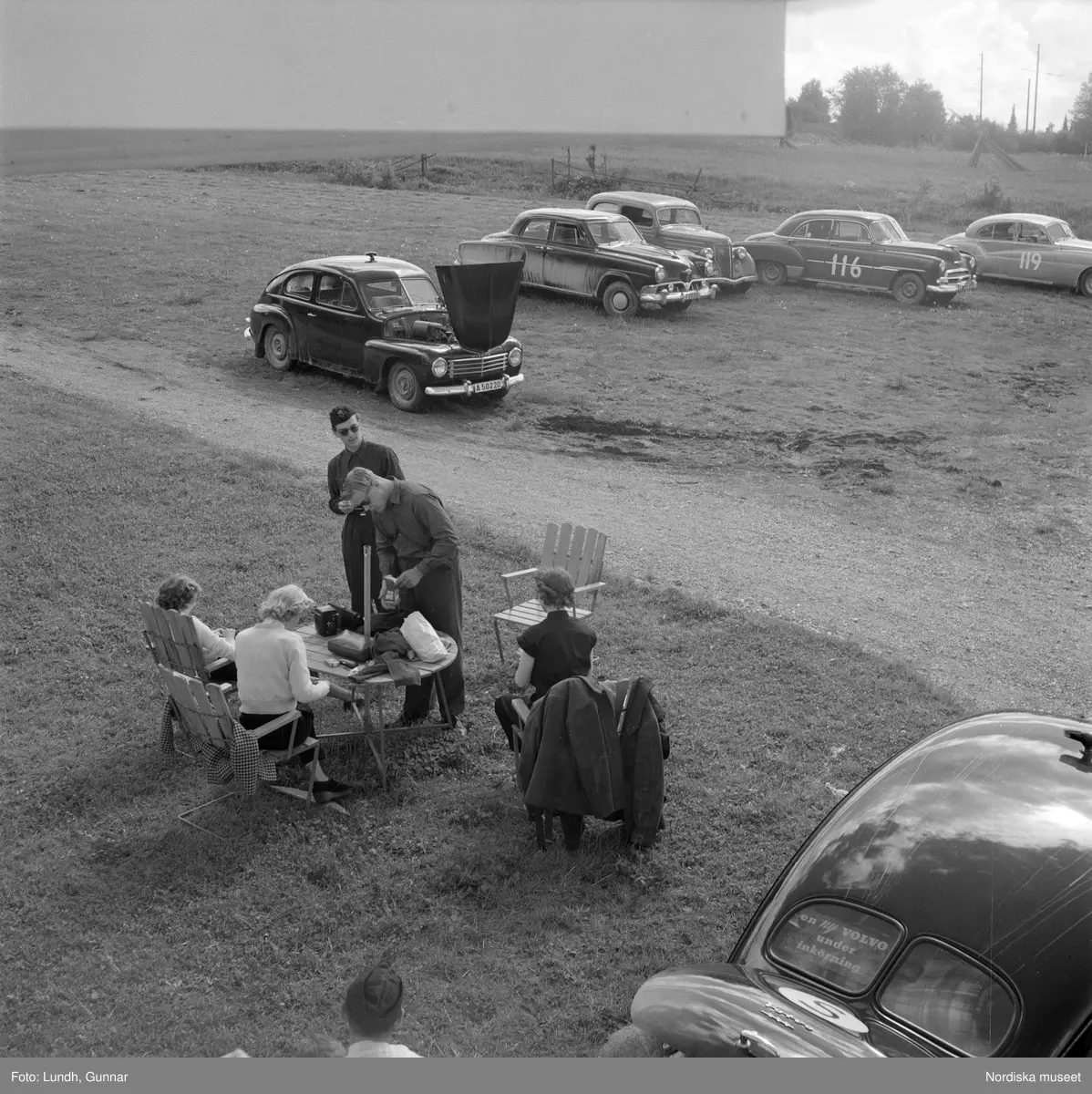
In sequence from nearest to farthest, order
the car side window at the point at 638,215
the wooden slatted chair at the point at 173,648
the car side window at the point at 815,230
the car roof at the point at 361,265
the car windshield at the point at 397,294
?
1. the wooden slatted chair at the point at 173,648
2. the car windshield at the point at 397,294
3. the car roof at the point at 361,265
4. the car side window at the point at 638,215
5. the car side window at the point at 815,230

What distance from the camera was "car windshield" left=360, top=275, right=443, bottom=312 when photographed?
15.1 metres

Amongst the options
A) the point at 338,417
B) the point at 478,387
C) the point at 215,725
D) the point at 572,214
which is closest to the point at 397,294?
the point at 478,387

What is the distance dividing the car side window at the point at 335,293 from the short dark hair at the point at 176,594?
909 cm

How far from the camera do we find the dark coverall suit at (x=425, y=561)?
22.3ft

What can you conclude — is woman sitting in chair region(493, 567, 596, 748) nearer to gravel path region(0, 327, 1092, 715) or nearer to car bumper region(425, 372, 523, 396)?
gravel path region(0, 327, 1092, 715)

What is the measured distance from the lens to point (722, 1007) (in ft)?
10.1

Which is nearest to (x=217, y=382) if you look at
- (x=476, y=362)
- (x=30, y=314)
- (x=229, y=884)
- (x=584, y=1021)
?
(x=476, y=362)

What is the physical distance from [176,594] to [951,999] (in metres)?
4.75

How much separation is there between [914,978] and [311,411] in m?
12.5

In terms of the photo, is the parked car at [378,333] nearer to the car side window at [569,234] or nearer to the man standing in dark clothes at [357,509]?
the car side window at [569,234]

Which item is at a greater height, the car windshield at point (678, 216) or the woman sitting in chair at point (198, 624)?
Answer: the car windshield at point (678, 216)

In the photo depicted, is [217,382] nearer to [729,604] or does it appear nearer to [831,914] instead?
[729,604]

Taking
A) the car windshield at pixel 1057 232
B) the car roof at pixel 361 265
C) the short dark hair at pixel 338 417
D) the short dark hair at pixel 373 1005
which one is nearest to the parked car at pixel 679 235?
the car windshield at pixel 1057 232

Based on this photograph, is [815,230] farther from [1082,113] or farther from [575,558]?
[1082,113]
